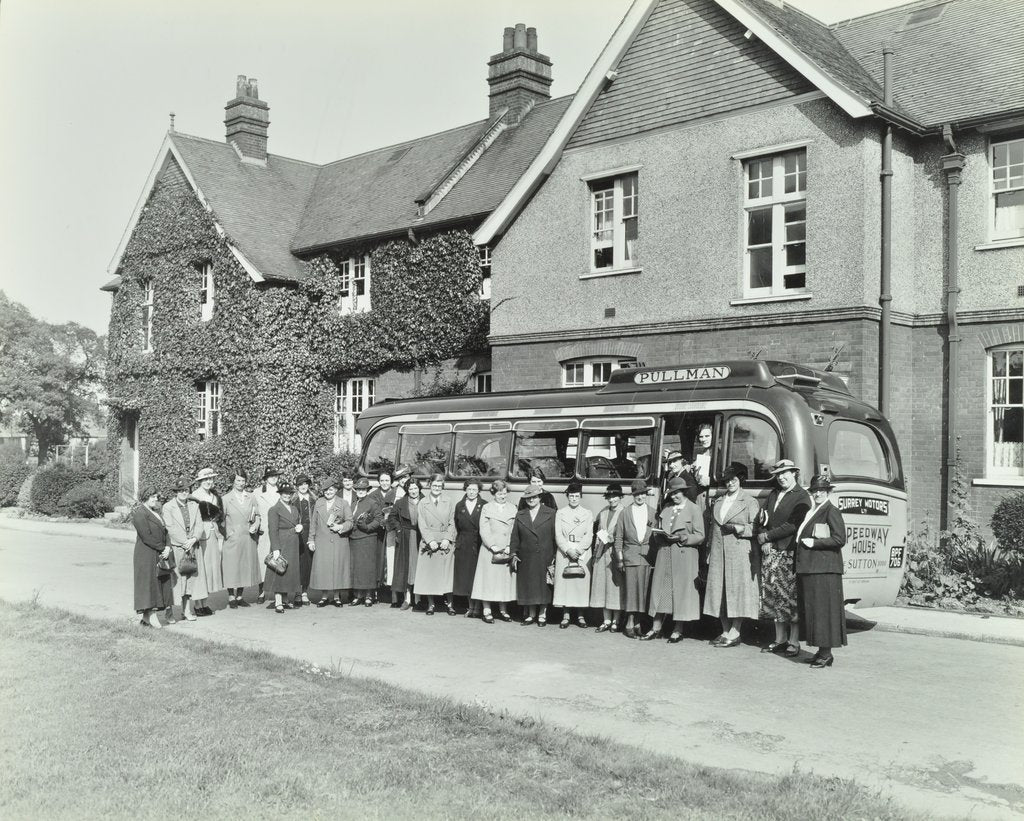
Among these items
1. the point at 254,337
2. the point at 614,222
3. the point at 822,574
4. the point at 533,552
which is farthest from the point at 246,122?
the point at 822,574

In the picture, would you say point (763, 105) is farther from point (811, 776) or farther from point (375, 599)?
point (811, 776)

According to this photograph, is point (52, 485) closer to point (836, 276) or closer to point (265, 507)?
point (265, 507)

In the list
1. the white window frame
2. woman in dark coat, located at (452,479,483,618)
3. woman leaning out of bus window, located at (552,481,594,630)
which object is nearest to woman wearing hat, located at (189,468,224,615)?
woman in dark coat, located at (452,479,483,618)

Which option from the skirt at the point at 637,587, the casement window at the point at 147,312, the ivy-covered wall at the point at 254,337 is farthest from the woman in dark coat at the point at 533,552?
the casement window at the point at 147,312

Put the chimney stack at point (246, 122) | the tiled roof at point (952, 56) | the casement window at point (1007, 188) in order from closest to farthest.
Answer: the casement window at point (1007, 188) → the tiled roof at point (952, 56) → the chimney stack at point (246, 122)

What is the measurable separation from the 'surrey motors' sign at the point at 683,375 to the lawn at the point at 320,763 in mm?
5723

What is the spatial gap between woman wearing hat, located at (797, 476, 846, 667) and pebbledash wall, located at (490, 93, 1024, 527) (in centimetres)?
631

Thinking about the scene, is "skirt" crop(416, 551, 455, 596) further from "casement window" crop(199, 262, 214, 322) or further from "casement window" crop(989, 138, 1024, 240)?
"casement window" crop(199, 262, 214, 322)

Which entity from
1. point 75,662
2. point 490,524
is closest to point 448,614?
point 490,524

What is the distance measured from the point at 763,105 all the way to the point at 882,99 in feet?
6.15

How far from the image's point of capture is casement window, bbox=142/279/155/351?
3025 centimetres

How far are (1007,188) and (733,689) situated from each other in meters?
10.6

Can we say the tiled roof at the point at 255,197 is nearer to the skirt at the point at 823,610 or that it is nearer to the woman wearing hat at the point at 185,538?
the woman wearing hat at the point at 185,538

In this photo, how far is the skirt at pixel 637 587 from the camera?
11.3 m
